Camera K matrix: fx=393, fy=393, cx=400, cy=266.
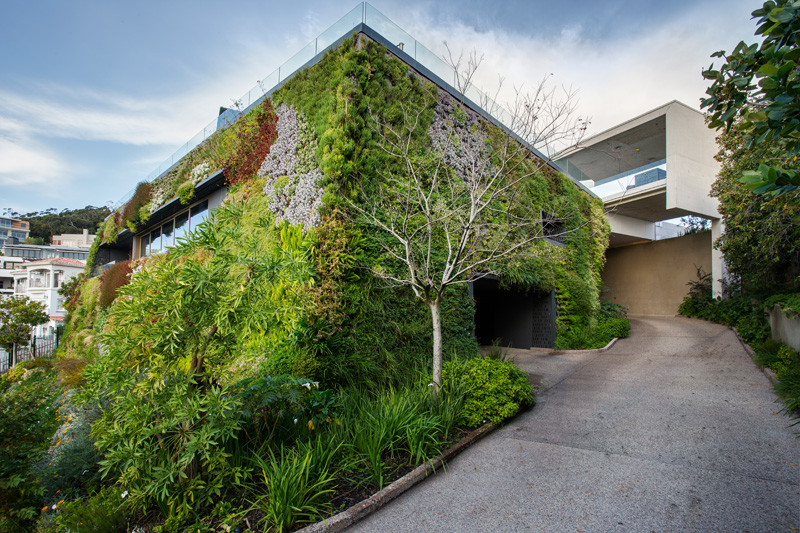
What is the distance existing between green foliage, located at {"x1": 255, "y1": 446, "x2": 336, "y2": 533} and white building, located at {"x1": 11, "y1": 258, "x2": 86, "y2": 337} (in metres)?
46.8

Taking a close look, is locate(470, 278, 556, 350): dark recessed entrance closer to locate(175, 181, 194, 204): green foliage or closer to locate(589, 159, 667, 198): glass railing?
locate(589, 159, 667, 198): glass railing

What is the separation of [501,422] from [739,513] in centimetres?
263

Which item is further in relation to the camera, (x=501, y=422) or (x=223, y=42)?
(x=223, y=42)

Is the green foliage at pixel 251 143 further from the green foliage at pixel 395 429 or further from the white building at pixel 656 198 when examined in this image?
the white building at pixel 656 198

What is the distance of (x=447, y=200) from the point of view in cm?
789

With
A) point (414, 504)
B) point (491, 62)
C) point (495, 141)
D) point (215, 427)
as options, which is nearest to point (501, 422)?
point (414, 504)

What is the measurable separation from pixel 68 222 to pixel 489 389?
312 feet

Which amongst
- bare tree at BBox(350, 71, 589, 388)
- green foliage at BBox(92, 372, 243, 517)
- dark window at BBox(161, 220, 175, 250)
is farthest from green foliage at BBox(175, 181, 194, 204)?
green foliage at BBox(92, 372, 243, 517)

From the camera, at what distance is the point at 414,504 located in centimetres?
363

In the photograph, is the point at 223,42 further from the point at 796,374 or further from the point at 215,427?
the point at 796,374

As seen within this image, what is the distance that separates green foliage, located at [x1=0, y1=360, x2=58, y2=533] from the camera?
316 cm

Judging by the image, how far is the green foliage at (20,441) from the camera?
3.16 m

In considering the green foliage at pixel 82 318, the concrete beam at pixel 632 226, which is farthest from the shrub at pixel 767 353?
the green foliage at pixel 82 318

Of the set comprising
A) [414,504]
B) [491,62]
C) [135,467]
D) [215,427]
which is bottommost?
[414,504]
